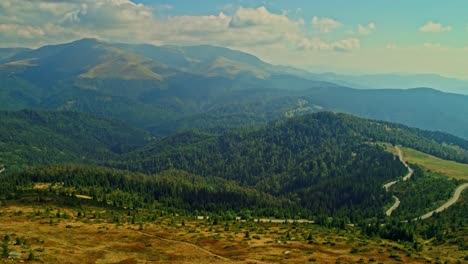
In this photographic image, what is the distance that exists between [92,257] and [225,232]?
2211 inches

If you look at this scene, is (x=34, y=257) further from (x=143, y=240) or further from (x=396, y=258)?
(x=396, y=258)

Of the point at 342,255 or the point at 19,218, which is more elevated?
the point at 342,255

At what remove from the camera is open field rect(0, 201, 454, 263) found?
104 m

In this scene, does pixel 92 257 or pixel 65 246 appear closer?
pixel 92 257

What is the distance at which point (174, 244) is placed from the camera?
12031 cm

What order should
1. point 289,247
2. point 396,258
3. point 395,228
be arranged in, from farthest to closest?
point 395,228 → point 289,247 → point 396,258

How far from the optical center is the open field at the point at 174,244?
4080 inches

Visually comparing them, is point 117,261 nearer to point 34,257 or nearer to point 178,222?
point 34,257

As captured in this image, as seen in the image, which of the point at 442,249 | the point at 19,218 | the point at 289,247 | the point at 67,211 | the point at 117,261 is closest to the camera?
the point at 117,261

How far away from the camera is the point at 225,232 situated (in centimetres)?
14712

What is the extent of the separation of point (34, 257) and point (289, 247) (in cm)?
6809

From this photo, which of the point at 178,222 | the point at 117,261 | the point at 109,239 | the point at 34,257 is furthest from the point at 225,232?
the point at 34,257

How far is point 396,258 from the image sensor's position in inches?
4277

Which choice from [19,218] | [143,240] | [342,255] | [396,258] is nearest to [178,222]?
[143,240]
